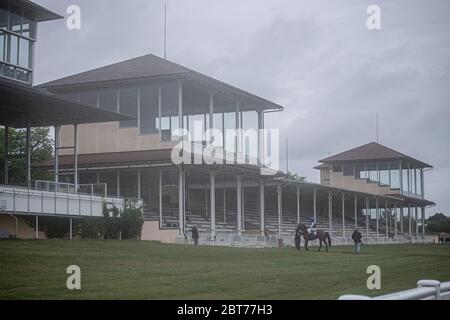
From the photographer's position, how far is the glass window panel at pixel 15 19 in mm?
33031

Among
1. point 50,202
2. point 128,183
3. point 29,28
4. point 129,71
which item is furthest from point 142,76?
point 50,202

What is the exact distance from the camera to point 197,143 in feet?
152

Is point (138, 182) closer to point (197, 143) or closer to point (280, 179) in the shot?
point (197, 143)

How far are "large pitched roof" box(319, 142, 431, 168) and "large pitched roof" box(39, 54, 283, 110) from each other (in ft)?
60.8

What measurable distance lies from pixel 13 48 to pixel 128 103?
12470 mm

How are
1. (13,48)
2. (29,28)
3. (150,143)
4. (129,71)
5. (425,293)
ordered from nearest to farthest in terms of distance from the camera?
(425,293) → (29,28) → (13,48) → (150,143) → (129,71)

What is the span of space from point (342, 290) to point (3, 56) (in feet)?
73.3

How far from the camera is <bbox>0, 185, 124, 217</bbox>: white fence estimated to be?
2983cm

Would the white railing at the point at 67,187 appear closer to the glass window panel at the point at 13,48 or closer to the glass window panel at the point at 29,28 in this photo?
the glass window panel at the point at 13,48

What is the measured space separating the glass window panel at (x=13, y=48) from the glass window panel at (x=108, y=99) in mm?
10721

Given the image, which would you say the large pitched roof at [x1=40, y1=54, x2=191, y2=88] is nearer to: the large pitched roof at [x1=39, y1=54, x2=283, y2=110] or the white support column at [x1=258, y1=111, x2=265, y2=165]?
the large pitched roof at [x1=39, y1=54, x2=283, y2=110]

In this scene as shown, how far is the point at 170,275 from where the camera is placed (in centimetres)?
1814

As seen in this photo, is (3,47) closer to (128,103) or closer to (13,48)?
(13,48)

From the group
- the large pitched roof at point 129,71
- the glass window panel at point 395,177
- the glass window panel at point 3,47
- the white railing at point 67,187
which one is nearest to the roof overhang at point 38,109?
the glass window panel at point 3,47
